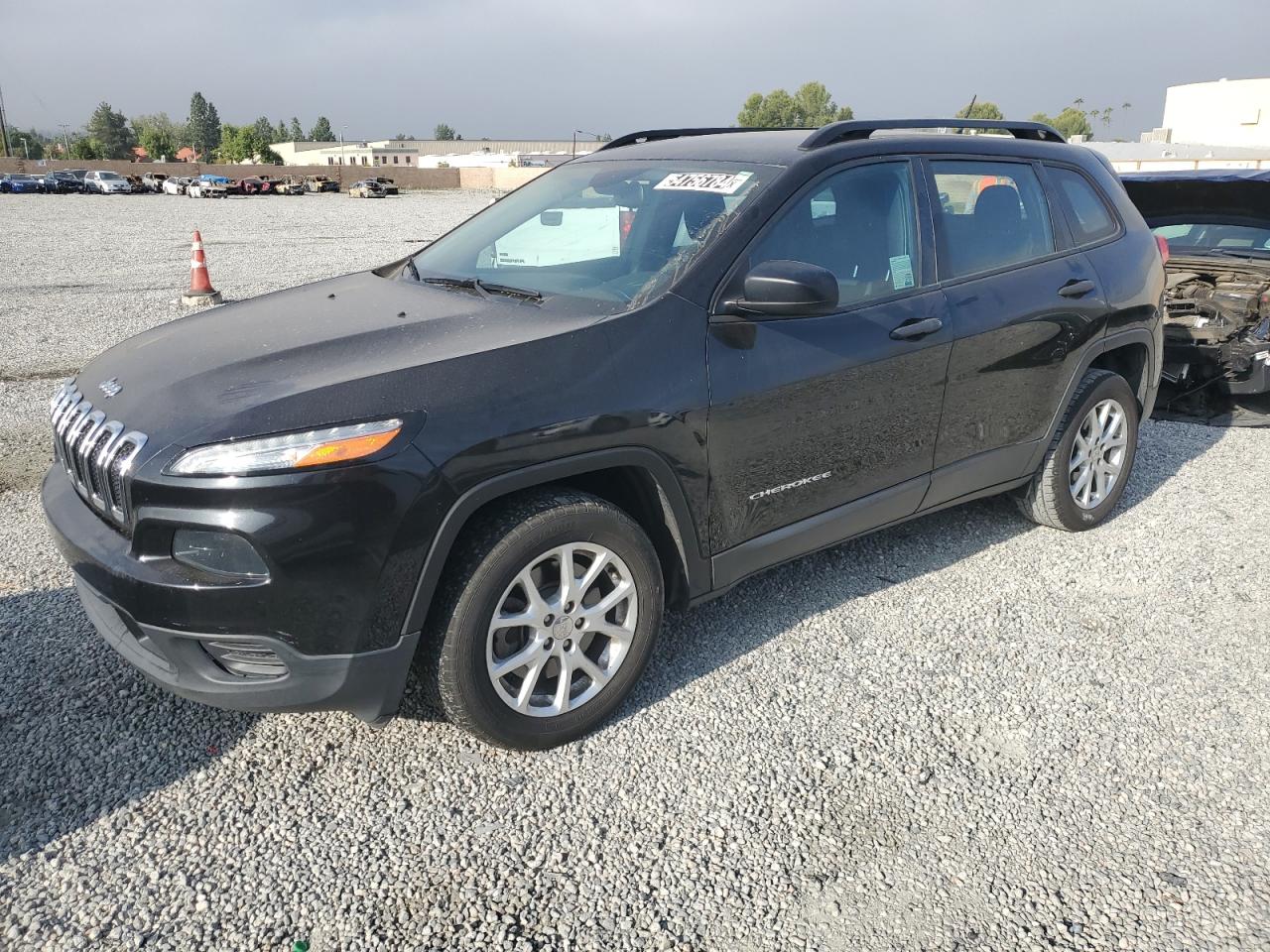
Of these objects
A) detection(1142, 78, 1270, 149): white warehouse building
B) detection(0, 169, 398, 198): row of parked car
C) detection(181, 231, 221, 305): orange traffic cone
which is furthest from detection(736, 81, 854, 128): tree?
detection(181, 231, 221, 305): orange traffic cone

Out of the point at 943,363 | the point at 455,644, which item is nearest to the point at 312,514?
the point at 455,644

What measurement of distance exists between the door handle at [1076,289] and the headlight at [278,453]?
3.21 metres

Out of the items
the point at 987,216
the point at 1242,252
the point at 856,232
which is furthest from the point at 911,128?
the point at 1242,252

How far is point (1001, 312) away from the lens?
12.8ft

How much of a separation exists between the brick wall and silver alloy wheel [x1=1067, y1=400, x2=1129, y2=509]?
2591 inches

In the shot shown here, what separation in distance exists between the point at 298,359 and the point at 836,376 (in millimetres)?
1794

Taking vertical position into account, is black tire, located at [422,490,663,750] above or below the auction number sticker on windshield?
below

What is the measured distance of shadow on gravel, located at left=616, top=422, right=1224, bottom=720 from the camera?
3.49m

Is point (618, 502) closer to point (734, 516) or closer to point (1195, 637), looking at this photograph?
point (734, 516)

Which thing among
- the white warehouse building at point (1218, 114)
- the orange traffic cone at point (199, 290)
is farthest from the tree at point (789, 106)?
the orange traffic cone at point (199, 290)

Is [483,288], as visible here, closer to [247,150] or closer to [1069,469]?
[1069,469]

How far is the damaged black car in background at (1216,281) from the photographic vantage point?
6.46 metres

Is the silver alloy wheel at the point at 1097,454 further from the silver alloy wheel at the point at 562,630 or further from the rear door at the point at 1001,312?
the silver alloy wheel at the point at 562,630

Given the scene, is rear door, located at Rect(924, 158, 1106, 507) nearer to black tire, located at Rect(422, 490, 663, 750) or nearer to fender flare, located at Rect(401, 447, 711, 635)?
fender flare, located at Rect(401, 447, 711, 635)
